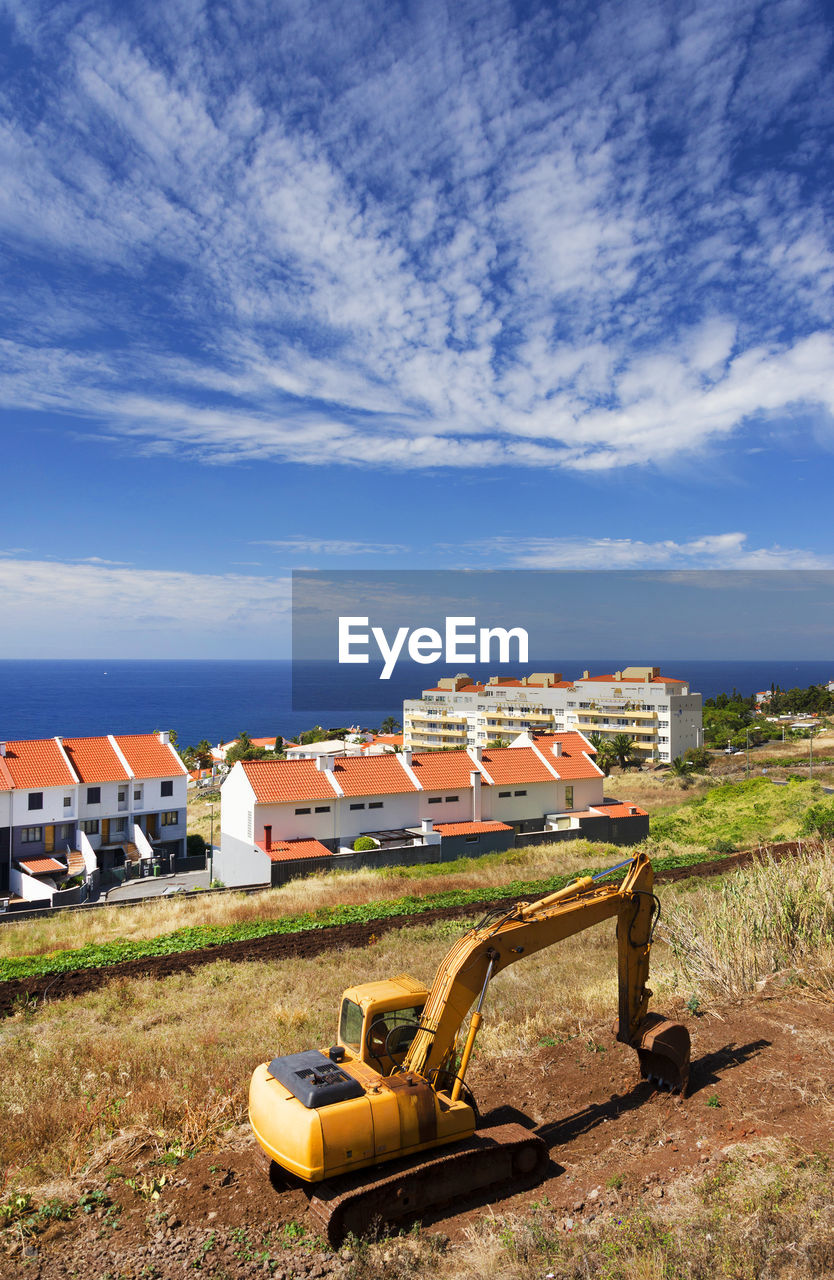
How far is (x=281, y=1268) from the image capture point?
7.23 m

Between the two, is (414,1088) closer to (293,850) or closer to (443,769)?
(293,850)

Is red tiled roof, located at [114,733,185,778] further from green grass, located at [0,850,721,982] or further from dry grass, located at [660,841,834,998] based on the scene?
dry grass, located at [660,841,834,998]

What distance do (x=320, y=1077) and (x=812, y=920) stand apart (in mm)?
10818

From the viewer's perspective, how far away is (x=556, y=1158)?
927 centimetres

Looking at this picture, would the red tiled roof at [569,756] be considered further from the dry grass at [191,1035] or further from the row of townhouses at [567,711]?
the row of townhouses at [567,711]

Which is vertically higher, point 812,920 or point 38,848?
point 812,920

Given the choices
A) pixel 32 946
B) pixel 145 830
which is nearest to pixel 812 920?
pixel 32 946

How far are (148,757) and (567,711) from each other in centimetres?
6815

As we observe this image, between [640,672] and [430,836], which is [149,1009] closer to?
[430,836]

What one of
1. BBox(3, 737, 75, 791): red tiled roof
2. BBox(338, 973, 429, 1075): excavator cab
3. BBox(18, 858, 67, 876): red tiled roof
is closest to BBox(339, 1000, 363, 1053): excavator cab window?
BBox(338, 973, 429, 1075): excavator cab

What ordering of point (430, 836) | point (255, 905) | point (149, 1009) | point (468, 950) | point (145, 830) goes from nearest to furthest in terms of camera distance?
point (468, 950)
point (149, 1009)
point (255, 905)
point (430, 836)
point (145, 830)

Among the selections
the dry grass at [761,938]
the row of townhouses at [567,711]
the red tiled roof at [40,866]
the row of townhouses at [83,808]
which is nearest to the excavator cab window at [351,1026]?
the dry grass at [761,938]

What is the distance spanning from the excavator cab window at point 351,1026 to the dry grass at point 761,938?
6918 mm

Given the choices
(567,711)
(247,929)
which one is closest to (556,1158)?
(247,929)
